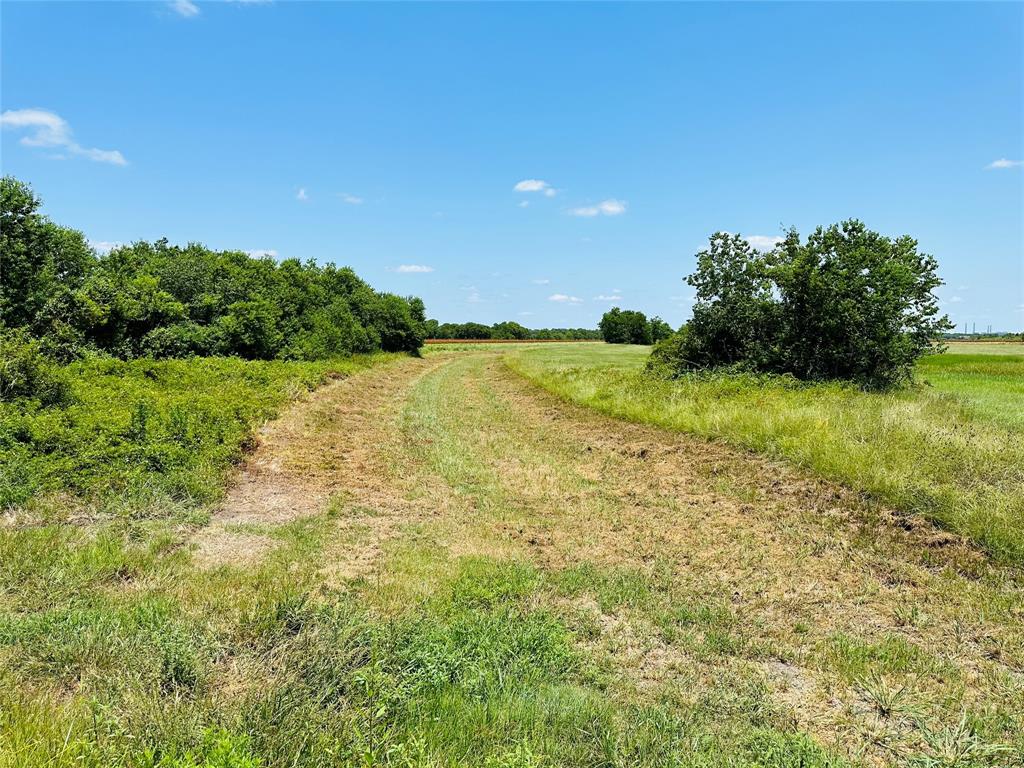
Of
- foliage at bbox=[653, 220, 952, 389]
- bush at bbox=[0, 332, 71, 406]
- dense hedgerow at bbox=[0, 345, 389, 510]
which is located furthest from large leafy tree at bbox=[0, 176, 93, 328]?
foliage at bbox=[653, 220, 952, 389]

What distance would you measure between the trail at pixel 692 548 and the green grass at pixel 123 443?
665 mm

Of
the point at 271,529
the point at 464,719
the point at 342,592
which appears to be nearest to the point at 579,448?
the point at 271,529

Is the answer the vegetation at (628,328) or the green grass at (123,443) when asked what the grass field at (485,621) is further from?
the vegetation at (628,328)

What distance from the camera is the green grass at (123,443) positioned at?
289 inches

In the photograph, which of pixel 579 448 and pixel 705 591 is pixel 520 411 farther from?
pixel 705 591

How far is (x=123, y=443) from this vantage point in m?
8.42

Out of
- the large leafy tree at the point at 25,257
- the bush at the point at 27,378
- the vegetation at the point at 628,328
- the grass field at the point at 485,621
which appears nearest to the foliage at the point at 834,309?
the grass field at the point at 485,621

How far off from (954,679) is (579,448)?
8.09 meters

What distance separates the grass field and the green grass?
0.07 meters

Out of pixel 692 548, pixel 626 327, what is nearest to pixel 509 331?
pixel 626 327

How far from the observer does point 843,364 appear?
1566 cm

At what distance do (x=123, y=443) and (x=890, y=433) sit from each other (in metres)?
11.9

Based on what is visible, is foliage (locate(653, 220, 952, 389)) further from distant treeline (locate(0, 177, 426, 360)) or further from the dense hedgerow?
distant treeline (locate(0, 177, 426, 360))

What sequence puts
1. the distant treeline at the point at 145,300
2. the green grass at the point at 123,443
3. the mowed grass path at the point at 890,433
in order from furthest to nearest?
the distant treeline at the point at 145,300 < the green grass at the point at 123,443 < the mowed grass path at the point at 890,433
